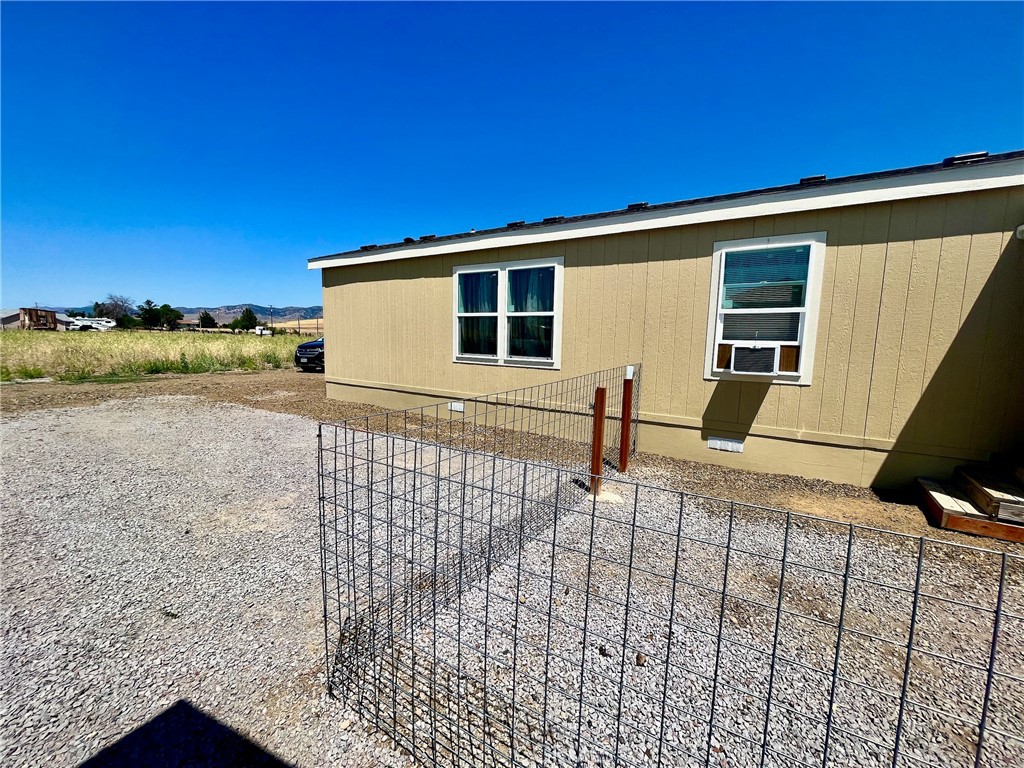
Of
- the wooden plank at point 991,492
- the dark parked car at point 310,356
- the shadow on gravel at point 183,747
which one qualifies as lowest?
the shadow on gravel at point 183,747

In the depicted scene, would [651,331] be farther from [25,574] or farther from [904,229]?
[25,574]

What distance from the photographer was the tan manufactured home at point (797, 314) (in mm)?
3547

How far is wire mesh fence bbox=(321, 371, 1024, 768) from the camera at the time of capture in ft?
4.95

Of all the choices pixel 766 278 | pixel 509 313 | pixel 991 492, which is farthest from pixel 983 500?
pixel 509 313

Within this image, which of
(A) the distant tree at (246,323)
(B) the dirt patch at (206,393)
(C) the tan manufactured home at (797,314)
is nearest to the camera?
(C) the tan manufactured home at (797,314)

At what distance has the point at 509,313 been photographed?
5.87 meters

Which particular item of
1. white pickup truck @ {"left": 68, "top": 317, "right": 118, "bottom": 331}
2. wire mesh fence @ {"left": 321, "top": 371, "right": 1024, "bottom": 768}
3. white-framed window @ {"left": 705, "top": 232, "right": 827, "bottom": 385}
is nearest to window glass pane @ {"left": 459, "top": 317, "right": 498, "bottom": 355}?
white-framed window @ {"left": 705, "top": 232, "right": 827, "bottom": 385}

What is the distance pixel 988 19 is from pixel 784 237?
2484mm

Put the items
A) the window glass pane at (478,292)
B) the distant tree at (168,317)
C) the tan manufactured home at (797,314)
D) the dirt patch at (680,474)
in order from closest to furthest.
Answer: the dirt patch at (680,474) → the tan manufactured home at (797,314) → the window glass pane at (478,292) → the distant tree at (168,317)

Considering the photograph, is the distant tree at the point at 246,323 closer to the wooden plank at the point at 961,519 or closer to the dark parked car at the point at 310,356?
the dark parked car at the point at 310,356

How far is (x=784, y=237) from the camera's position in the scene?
4.19m

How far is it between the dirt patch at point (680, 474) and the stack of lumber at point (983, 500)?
3.4 inches

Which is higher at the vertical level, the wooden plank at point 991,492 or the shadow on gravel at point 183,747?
the wooden plank at point 991,492

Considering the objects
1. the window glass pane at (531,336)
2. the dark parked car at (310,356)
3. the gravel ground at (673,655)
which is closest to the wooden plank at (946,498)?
the gravel ground at (673,655)
